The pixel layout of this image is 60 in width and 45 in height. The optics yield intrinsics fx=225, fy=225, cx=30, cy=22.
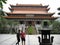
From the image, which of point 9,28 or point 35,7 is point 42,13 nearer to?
A: point 35,7

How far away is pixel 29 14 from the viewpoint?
190ft

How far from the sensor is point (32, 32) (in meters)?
42.6

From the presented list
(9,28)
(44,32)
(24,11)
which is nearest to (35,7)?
(24,11)

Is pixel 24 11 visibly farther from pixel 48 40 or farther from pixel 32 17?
pixel 48 40

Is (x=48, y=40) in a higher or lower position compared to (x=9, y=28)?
higher

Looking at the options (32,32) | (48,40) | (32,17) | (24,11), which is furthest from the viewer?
(24,11)

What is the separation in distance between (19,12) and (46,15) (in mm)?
6897

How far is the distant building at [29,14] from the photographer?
182 ft

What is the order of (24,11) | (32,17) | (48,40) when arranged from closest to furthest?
(48,40), (32,17), (24,11)

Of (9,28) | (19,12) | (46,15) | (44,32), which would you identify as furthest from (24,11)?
(44,32)

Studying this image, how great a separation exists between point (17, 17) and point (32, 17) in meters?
3.72

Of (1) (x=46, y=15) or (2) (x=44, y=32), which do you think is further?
(1) (x=46, y=15)

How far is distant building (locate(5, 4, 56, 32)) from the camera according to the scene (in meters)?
55.6

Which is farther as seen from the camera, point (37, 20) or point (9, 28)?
point (37, 20)
